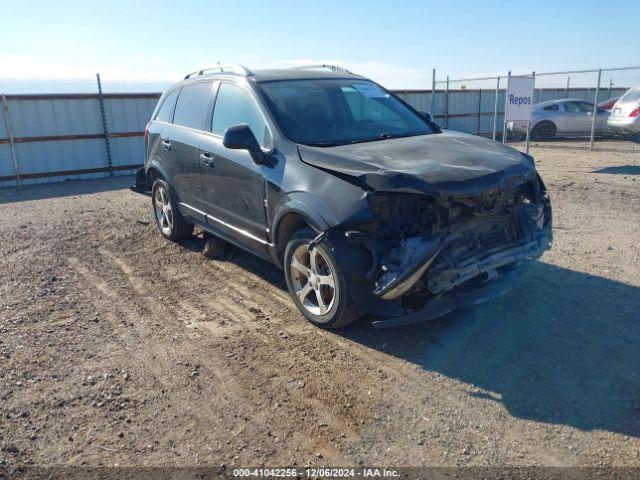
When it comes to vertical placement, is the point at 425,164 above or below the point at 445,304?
above

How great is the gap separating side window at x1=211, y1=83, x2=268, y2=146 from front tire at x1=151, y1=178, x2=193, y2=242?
1.42 metres

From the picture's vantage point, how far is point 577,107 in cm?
1862

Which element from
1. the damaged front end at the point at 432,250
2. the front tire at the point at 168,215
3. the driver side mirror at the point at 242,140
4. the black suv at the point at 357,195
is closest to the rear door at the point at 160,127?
the front tire at the point at 168,215

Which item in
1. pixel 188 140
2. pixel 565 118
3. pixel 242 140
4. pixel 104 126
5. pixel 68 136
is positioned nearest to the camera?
pixel 242 140

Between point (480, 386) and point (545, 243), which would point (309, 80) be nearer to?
point (545, 243)

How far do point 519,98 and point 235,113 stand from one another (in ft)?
26.9

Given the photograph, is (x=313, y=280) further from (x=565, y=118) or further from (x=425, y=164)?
(x=565, y=118)

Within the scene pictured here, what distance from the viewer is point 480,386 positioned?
3457mm

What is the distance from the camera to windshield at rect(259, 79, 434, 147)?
4.65 meters

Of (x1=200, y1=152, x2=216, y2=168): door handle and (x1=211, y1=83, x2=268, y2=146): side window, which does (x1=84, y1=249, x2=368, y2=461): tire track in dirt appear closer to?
(x1=200, y1=152, x2=216, y2=168): door handle

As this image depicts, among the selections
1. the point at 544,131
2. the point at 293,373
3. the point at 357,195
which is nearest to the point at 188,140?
the point at 357,195

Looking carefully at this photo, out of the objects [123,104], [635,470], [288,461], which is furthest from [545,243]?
[123,104]

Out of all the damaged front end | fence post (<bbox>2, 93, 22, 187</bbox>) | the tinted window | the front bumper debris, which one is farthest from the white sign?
fence post (<bbox>2, 93, 22, 187</bbox>)

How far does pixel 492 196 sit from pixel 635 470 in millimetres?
1888
